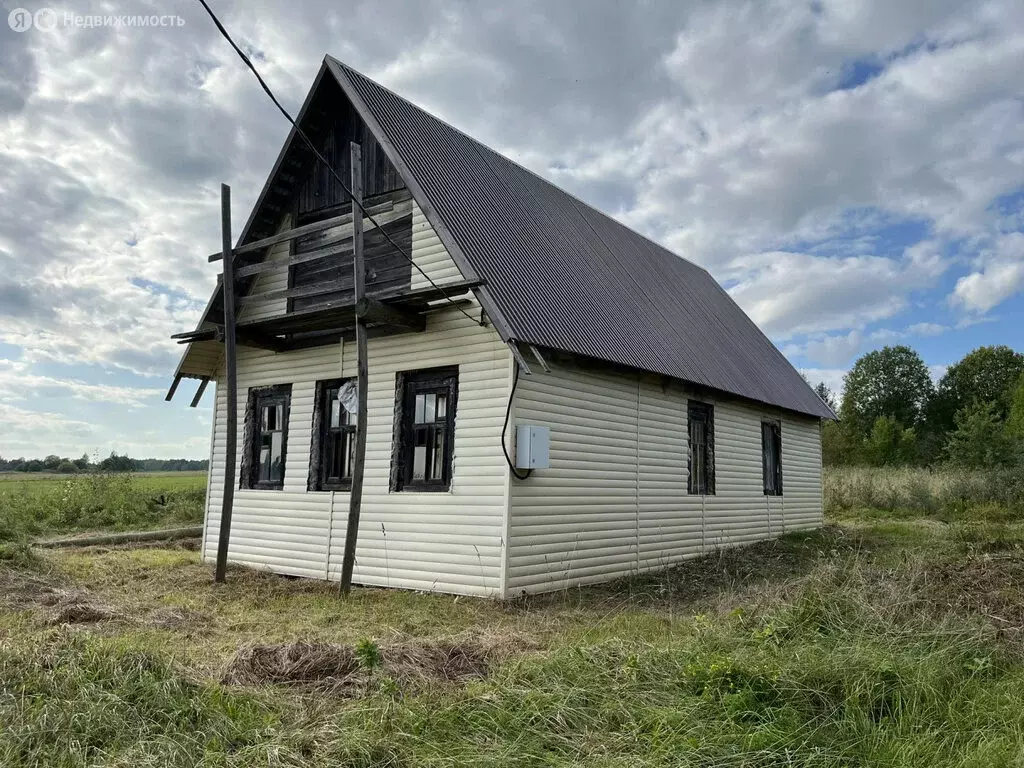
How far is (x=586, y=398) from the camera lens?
10.6 metres

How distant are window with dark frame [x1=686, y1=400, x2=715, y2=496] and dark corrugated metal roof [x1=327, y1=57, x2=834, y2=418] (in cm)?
62

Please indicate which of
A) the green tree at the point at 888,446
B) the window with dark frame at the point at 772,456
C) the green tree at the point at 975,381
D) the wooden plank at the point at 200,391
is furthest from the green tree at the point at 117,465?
the green tree at the point at 975,381

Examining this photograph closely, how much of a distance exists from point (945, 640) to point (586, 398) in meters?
5.63

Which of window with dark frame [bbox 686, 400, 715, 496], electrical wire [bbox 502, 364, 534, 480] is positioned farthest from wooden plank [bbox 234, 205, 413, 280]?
window with dark frame [bbox 686, 400, 715, 496]

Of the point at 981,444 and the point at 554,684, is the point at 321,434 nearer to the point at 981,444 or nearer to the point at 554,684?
the point at 554,684

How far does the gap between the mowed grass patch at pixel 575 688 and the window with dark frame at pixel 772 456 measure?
346 inches

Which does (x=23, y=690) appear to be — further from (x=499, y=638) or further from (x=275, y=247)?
(x=275, y=247)

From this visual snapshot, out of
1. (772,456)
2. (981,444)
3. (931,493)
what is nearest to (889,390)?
(981,444)

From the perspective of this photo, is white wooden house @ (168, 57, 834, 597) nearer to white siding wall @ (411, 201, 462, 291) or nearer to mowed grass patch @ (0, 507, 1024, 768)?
white siding wall @ (411, 201, 462, 291)

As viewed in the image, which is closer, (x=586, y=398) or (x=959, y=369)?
(x=586, y=398)

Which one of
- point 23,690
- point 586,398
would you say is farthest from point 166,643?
point 586,398

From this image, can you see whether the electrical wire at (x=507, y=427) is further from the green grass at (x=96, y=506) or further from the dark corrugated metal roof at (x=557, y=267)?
the green grass at (x=96, y=506)

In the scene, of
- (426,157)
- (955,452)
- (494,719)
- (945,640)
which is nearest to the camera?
(494,719)

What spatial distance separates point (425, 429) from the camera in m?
10.6
